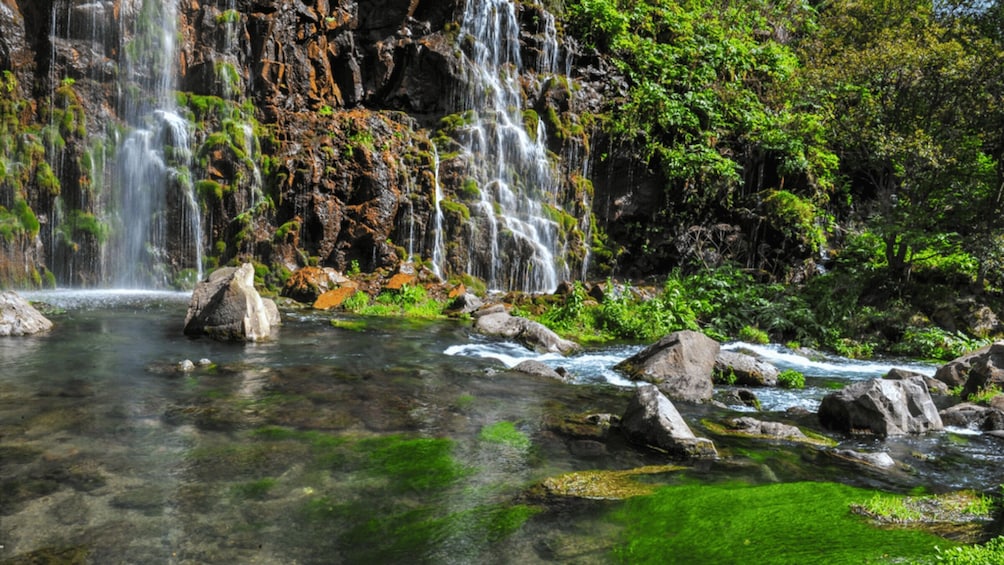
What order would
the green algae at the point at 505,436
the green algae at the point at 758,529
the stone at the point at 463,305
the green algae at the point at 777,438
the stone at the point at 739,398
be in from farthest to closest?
the stone at the point at 463,305
the stone at the point at 739,398
the green algae at the point at 777,438
the green algae at the point at 505,436
the green algae at the point at 758,529

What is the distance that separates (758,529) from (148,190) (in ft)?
74.9

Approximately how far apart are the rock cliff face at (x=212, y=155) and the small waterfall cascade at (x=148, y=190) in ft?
0.16

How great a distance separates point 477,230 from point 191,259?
10133mm

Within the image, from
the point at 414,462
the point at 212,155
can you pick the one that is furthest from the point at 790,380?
the point at 212,155

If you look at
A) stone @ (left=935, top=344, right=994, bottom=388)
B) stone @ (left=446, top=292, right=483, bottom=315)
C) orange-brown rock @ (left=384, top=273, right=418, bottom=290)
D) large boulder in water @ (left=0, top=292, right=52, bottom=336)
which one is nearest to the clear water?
large boulder in water @ (left=0, top=292, right=52, bottom=336)

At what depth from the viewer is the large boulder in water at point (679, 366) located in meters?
10.6

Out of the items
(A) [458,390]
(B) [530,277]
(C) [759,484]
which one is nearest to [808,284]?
(B) [530,277]

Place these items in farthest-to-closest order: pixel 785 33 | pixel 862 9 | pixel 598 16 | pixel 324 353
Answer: pixel 785 33, pixel 862 9, pixel 598 16, pixel 324 353

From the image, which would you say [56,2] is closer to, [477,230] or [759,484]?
[477,230]

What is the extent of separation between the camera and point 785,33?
37.0m

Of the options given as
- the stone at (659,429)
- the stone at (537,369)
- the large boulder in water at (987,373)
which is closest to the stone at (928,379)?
the large boulder in water at (987,373)

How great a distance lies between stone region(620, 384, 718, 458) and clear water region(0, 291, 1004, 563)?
24 cm

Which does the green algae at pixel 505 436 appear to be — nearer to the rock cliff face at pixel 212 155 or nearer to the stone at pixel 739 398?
the stone at pixel 739 398

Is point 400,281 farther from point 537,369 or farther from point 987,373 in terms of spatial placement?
point 987,373
